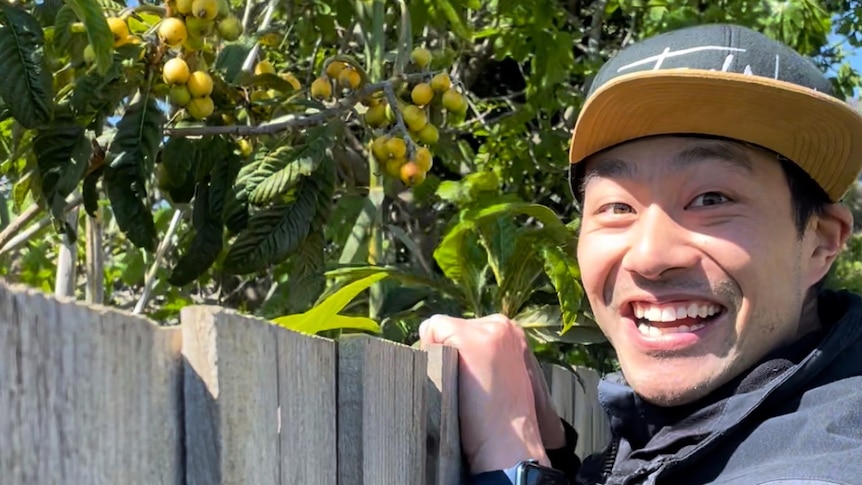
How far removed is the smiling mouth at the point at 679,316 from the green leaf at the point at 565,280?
0.55 m

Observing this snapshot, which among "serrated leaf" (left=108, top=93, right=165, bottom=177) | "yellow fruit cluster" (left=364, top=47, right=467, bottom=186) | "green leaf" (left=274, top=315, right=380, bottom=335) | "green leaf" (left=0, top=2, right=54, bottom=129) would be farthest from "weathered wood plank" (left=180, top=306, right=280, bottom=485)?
"yellow fruit cluster" (left=364, top=47, right=467, bottom=186)

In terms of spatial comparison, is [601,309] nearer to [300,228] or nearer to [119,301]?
[300,228]

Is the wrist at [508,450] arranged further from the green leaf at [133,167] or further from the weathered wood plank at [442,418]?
the green leaf at [133,167]

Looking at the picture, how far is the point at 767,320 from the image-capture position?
4.78 feet

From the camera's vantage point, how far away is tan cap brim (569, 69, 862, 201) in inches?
57.5

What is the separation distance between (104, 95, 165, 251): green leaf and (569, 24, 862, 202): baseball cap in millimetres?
1135

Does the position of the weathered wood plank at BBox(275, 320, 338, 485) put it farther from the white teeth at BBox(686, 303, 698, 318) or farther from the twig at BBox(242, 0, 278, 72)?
the twig at BBox(242, 0, 278, 72)

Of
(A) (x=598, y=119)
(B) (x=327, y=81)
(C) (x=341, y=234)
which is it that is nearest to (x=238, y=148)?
(B) (x=327, y=81)

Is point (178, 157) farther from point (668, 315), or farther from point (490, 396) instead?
point (668, 315)

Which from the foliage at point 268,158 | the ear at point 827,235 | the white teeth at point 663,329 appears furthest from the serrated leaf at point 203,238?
the ear at point 827,235

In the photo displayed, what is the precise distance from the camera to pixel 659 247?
1467 mm

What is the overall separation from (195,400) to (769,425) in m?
0.74

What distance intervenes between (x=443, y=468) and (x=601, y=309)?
0.37 m

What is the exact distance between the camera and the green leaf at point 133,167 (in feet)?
7.47
